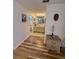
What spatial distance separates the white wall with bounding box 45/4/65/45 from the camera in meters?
5.22

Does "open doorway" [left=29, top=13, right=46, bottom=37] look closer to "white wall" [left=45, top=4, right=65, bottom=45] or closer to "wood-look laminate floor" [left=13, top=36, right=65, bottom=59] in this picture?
"white wall" [left=45, top=4, right=65, bottom=45]

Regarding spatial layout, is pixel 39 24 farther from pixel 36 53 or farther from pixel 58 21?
pixel 36 53

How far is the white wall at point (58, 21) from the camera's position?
205 inches

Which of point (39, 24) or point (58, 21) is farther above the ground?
point (39, 24)

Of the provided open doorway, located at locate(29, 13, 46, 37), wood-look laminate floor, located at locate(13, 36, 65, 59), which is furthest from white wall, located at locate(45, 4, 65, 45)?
open doorway, located at locate(29, 13, 46, 37)

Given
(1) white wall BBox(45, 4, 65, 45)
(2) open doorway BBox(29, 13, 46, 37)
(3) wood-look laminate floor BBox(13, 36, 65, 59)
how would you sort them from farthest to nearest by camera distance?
(2) open doorway BBox(29, 13, 46, 37), (1) white wall BBox(45, 4, 65, 45), (3) wood-look laminate floor BBox(13, 36, 65, 59)

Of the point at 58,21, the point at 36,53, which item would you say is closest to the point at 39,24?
the point at 58,21

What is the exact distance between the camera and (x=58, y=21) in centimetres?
534

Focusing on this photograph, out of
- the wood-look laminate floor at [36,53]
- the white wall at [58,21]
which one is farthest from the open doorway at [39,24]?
the wood-look laminate floor at [36,53]
